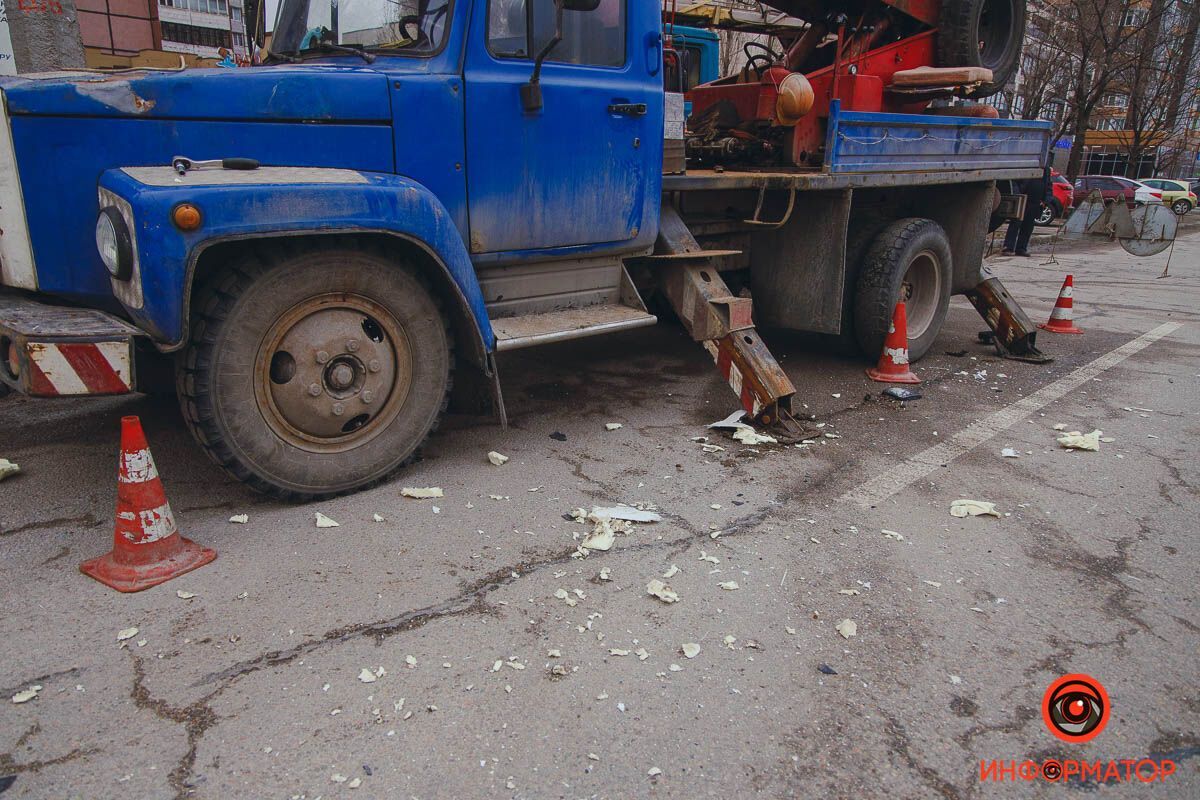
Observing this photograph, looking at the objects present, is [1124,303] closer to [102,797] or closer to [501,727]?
[501,727]

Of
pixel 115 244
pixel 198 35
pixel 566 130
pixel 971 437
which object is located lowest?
pixel 971 437

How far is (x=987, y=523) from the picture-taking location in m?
3.63

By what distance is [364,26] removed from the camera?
151 inches

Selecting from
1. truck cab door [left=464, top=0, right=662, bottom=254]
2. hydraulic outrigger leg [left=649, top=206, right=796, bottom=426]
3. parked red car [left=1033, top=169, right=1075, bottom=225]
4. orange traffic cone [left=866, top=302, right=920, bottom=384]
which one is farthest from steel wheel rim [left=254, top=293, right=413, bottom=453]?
parked red car [left=1033, top=169, right=1075, bottom=225]

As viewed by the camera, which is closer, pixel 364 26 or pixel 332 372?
pixel 332 372

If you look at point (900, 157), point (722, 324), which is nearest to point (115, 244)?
point (722, 324)

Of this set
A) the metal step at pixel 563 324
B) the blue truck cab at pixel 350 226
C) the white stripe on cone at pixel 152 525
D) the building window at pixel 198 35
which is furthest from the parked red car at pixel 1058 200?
the building window at pixel 198 35

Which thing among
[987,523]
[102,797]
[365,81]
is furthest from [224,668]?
[987,523]

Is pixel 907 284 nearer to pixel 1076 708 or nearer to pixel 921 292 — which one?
pixel 921 292

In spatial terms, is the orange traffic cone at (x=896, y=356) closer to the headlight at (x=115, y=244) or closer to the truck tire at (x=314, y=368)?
the truck tire at (x=314, y=368)

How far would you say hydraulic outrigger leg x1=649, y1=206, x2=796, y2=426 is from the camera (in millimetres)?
4625

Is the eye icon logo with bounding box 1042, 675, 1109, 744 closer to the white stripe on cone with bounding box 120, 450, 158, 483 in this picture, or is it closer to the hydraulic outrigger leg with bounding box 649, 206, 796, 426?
the hydraulic outrigger leg with bounding box 649, 206, 796, 426

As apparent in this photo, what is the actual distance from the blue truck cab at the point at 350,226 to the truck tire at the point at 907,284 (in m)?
1.55

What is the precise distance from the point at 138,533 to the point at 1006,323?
658 cm
